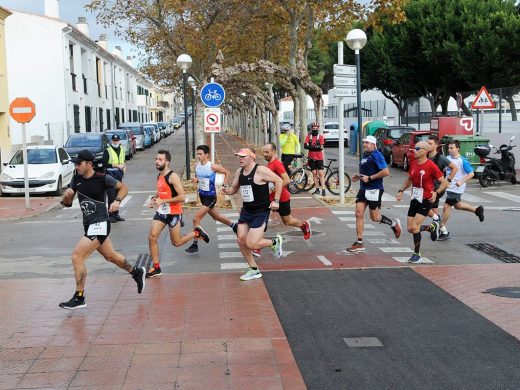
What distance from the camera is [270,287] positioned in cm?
852

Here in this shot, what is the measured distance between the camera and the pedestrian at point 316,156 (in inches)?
700

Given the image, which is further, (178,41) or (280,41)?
(280,41)

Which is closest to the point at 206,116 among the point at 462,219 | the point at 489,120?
the point at 462,219

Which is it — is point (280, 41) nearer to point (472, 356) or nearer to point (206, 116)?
point (206, 116)

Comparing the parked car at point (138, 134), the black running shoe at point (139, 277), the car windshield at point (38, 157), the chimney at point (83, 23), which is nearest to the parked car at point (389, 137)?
the car windshield at point (38, 157)

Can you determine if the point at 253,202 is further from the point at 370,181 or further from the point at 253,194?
the point at 370,181

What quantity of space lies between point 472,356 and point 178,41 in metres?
27.9

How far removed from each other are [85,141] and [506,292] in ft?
77.4

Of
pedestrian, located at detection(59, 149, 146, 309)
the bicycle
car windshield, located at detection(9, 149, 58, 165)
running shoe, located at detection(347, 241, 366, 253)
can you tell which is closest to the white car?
car windshield, located at detection(9, 149, 58, 165)

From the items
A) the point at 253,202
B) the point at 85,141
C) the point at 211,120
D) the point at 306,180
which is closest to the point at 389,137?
the point at 306,180

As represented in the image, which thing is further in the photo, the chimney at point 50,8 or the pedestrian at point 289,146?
the chimney at point 50,8

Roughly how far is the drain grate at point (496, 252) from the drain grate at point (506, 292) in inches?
69.7

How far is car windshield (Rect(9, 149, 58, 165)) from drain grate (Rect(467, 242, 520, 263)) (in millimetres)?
14051

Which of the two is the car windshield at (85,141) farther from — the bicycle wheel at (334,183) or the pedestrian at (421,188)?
the pedestrian at (421,188)
